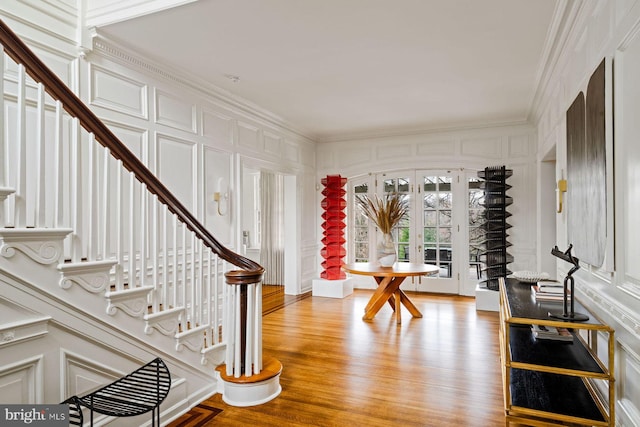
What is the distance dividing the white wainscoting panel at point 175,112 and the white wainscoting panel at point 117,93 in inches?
6.9

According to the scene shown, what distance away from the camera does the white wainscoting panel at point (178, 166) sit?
409 centimetres

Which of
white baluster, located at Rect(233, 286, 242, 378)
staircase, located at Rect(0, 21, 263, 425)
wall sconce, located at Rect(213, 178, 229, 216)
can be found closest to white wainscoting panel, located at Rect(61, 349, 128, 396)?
staircase, located at Rect(0, 21, 263, 425)

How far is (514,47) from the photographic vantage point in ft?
12.0

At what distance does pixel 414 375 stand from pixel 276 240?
4818mm

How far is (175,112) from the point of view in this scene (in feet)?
14.1

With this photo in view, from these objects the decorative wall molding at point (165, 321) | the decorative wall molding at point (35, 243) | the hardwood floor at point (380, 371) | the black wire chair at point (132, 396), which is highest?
the decorative wall molding at point (35, 243)

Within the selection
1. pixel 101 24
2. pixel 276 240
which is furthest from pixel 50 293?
pixel 276 240

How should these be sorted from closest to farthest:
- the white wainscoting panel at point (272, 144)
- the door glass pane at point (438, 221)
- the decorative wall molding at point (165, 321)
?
1. the decorative wall molding at point (165, 321)
2. the white wainscoting panel at point (272, 144)
3. the door glass pane at point (438, 221)

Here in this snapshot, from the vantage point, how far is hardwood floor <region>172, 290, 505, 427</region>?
105 inches

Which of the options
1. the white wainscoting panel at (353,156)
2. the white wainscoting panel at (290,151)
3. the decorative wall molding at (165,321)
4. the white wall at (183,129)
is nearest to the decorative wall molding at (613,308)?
the decorative wall molding at (165,321)

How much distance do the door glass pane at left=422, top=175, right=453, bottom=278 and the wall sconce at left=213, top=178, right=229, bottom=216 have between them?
3.58 meters

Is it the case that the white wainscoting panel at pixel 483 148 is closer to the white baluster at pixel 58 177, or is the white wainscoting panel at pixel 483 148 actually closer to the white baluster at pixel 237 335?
the white baluster at pixel 237 335

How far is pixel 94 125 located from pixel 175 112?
2.27m

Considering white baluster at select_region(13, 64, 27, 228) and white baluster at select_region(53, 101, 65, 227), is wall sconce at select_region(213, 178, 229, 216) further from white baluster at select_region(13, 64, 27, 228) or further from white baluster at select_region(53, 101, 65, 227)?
white baluster at select_region(13, 64, 27, 228)
